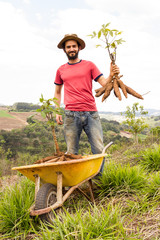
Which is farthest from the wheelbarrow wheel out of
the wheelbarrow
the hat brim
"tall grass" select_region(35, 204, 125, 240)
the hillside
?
the hillside

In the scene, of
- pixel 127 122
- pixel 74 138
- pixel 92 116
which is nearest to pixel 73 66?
pixel 92 116

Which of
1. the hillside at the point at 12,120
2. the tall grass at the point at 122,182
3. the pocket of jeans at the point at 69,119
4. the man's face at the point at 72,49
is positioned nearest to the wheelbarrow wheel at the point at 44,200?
the tall grass at the point at 122,182

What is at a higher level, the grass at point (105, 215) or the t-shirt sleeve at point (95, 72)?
the t-shirt sleeve at point (95, 72)

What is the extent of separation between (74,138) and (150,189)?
1.24 metres

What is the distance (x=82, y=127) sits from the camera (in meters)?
3.07

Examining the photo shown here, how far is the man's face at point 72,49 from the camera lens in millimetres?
3041

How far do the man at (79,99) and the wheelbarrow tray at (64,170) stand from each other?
0.72m

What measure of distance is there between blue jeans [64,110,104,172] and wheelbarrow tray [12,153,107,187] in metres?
0.66

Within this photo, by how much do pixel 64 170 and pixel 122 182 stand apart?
103 cm

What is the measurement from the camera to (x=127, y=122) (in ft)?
34.7

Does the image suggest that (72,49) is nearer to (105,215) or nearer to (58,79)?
(58,79)

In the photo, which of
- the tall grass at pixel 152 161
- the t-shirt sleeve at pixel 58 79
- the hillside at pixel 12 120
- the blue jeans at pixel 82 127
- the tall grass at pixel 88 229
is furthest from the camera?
the hillside at pixel 12 120

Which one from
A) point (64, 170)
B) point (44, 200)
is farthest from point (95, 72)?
point (44, 200)

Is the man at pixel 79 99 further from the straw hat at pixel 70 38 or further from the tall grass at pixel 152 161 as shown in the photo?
the tall grass at pixel 152 161
